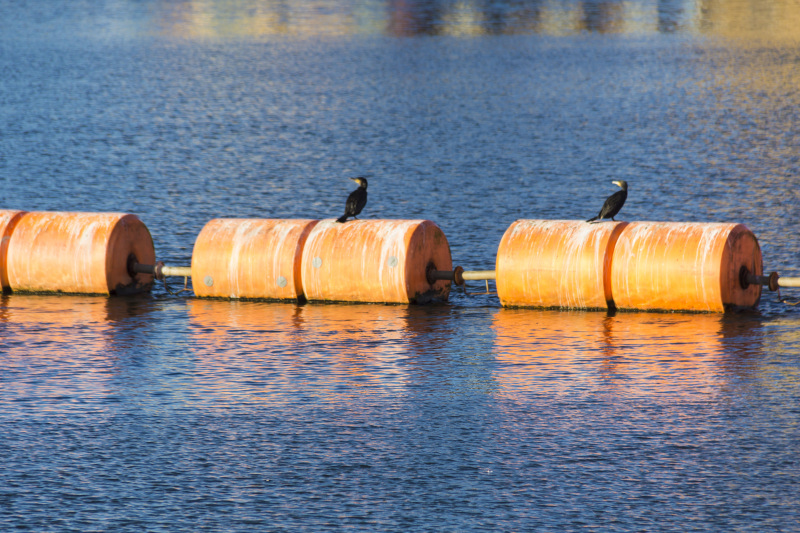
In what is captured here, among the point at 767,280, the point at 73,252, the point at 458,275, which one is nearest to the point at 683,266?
the point at 767,280

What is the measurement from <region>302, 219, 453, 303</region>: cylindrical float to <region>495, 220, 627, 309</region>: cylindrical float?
85 centimetres

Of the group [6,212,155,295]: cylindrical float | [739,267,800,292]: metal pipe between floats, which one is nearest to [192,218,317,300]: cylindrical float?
[6,212,155,295]: cylindrical float

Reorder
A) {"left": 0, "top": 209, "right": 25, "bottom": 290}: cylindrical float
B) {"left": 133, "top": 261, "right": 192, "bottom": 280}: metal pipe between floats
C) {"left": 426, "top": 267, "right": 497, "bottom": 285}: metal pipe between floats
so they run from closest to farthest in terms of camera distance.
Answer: {"left": 426, "top": 267, "right": 497, "bottom": 285}: metal pipe between floats, {"left": 133, "top": 261, "right": 192, "bottom": 280}: metal pipe between floats, {"left": 0, "top": 209, "right": 25, "bottom": 290}: cylindrical float

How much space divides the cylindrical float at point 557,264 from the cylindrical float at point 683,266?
147 millimetres

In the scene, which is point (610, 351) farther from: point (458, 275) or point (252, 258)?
point (252, 258)

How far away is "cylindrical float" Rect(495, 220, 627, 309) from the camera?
1265cm

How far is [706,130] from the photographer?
3234 centimetres

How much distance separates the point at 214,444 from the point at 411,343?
3489mm

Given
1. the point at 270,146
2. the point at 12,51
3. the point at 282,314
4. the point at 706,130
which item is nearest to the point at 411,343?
the point at 282,314

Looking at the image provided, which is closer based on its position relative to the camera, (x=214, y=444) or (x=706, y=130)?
(x=214, y=444)

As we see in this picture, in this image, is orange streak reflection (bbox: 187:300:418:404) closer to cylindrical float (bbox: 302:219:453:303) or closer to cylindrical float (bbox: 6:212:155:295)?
cylindrical float (bbox: 302:219:453:303)

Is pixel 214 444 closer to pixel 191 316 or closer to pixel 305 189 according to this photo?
pixel 191 316

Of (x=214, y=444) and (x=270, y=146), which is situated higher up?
(x=270, y=146)

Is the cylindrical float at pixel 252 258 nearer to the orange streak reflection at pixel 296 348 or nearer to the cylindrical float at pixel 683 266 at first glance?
the orange streak reflection at pixel 296 348
